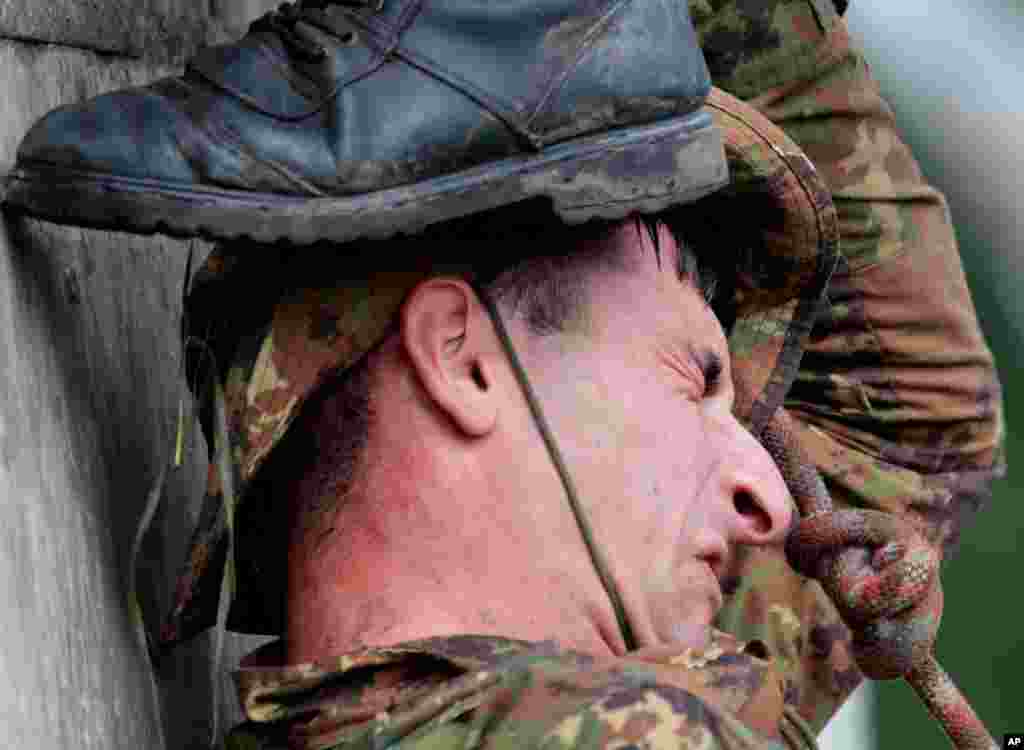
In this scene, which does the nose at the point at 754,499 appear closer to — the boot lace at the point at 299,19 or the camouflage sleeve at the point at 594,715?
the camouflage sleeve at the point at 594,715

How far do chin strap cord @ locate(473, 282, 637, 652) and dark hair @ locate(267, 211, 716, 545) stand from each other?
0.01 m

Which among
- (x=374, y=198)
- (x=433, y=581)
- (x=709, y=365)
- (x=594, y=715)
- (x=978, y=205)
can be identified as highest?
(x=978, y=205)

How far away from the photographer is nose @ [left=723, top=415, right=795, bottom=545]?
1.91 meters

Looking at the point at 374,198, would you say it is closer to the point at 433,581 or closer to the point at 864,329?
the point at 433,581

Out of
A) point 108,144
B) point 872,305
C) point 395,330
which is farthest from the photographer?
point 872,305

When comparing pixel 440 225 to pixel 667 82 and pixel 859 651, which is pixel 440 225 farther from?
pixel 859 651

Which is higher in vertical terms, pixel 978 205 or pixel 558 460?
pixel 978 205

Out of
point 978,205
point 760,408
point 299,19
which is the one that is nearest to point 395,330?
point 299,19

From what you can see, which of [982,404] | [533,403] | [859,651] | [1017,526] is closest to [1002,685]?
[1017,526]

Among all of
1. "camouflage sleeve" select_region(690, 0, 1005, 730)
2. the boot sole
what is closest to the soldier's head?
the boot sole

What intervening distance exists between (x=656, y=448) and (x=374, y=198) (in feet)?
1.13

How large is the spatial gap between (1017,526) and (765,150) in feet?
10.2

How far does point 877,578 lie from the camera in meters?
2.09

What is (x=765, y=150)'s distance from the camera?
2094 mm
